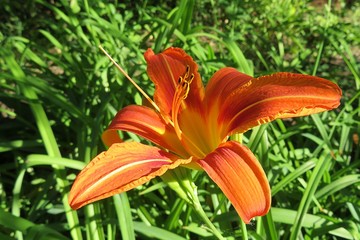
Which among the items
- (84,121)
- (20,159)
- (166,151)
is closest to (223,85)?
(166,151)

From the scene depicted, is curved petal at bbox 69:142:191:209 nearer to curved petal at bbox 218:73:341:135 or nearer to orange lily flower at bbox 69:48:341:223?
orange lily flower at bbox 69:48:341:223

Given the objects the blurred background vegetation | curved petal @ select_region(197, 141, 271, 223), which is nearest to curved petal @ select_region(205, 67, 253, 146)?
curved petal @ select_region(197, 141, 271, 223)

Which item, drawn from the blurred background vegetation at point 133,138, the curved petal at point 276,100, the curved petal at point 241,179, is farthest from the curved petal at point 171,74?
the blurred background vegetation at point 133,138

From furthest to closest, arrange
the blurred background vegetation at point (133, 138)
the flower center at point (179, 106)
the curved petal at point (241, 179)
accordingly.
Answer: the blurred background vegetation at point (133, 138), the flower center at point (179, 106), the curved petal at point (241, 179)

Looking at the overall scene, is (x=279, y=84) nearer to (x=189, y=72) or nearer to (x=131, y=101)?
(x=189, y=72)

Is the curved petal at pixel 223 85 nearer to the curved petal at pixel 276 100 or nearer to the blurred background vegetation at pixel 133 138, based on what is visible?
the curved petal at pixel 276 100

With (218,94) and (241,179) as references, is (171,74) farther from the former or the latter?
(241,179)

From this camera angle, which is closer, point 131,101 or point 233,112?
point 233,112
